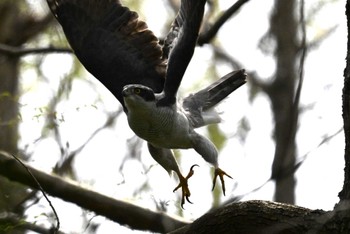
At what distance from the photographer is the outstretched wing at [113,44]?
6.30 m

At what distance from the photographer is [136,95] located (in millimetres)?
5820

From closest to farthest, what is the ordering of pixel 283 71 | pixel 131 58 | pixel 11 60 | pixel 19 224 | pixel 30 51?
pixel 19 224, pixel 131 58, pixel 30 51, pixel 283 71, pixel 11 60

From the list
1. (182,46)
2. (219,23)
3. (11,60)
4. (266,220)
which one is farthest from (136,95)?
(11,60)

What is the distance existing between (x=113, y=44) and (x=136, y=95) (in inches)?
26.5

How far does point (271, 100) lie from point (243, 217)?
3.56 m

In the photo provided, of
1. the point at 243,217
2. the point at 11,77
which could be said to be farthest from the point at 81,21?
the point at 11,77

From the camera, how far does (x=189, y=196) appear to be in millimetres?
6160

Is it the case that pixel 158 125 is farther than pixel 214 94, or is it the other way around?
pixel 214 94

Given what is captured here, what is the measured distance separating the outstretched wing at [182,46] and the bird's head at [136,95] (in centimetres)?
12

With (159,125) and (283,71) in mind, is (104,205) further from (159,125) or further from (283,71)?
(283,71)

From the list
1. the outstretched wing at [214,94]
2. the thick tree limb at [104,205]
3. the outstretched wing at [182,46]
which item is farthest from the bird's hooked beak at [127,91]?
the thick tree limb at [104,205]

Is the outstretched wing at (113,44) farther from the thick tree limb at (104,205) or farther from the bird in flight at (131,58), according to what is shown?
the thick tree limb at (104,205)

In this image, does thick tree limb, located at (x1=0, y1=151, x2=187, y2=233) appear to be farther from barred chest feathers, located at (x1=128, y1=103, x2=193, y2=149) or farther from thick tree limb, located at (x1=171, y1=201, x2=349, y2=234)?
thick tree limb, located at (x1=171, y1=201, x2=349, y2=234)

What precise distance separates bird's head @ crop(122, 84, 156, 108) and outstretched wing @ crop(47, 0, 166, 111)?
1.41 feet
